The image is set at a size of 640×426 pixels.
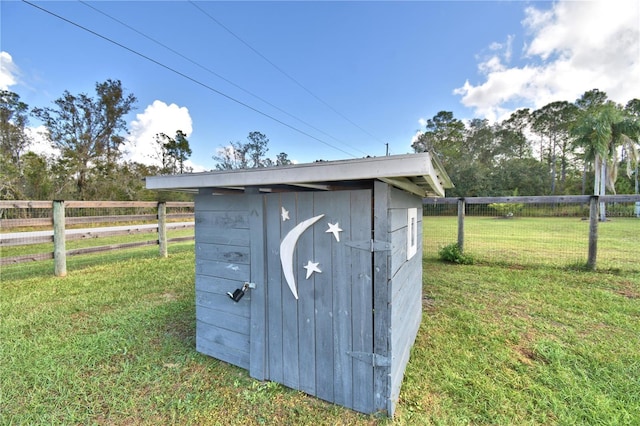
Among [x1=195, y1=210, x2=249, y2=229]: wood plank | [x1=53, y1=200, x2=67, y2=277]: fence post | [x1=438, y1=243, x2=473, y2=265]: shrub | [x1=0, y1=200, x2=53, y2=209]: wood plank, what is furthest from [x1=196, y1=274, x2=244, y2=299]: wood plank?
[x1=438, y1=243, x2=473, y2=265]: shrub

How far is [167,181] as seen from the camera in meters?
2.05

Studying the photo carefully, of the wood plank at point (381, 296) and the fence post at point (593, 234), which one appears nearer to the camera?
the wood plank at point (381, 296)

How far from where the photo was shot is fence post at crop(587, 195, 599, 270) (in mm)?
4473

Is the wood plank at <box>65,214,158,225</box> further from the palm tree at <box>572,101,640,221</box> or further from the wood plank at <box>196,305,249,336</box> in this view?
the palm tree at <box>572,101,640,221</box>

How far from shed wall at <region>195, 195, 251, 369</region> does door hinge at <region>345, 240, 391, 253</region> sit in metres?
0.86

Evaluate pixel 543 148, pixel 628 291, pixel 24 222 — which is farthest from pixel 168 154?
pixel 543 148

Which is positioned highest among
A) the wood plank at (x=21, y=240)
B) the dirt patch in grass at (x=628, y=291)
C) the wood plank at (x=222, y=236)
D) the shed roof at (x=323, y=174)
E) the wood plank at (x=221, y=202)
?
the shed roof at (x=323, y=174)

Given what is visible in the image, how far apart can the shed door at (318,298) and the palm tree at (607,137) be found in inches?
790

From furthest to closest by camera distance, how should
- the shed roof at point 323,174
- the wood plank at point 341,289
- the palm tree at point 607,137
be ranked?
the palm tree at point 607,137, the wood plank at point 341,289, the shed roof at point 323,174

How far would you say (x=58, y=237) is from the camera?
428 cm

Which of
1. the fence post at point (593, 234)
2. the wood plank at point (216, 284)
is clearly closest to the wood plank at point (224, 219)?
the wood plank at point (216, 284)

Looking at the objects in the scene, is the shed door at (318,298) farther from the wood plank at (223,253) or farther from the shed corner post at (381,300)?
the wood plank at (223,253)

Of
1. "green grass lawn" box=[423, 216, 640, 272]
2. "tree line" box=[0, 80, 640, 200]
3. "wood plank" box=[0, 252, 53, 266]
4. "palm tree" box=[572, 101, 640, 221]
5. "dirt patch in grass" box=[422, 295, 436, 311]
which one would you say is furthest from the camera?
"palm tree" box=[572, 101, 640, 221]

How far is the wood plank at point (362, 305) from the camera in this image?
1.53m
